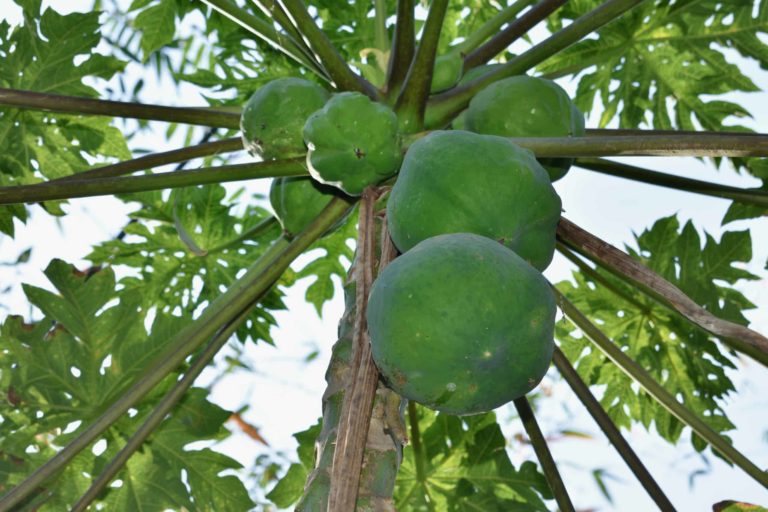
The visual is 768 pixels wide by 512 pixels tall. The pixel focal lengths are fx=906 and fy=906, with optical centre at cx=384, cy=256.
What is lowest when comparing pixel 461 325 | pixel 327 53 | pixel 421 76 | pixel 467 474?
pixel 461 325

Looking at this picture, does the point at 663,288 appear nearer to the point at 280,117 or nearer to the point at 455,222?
the point at 455,222

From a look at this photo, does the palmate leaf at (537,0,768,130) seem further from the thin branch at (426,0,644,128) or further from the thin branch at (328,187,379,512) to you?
the thin branch at (328,187,379,512)

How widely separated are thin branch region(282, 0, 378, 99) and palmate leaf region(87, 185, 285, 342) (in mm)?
905

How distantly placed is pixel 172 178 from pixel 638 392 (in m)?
1.87

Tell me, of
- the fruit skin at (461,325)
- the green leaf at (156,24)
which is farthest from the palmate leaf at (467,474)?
the green leaf at (156,24)

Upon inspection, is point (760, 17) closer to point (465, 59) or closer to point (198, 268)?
point (465, 59)

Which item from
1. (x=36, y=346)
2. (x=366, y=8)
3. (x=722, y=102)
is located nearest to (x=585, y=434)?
(x=722, y=102)

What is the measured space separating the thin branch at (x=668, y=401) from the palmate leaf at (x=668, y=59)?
0.99m

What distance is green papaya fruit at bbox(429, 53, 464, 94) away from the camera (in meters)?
2.41

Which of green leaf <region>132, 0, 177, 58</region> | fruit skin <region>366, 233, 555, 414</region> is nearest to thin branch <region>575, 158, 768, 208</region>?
fruit skin <region>366, 233, 555, 414</region>

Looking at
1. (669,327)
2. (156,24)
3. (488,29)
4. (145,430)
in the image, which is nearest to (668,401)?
(669,327)

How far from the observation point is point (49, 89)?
2.79m

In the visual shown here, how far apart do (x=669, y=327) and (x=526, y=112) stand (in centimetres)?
123

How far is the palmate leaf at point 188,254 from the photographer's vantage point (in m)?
3.13
